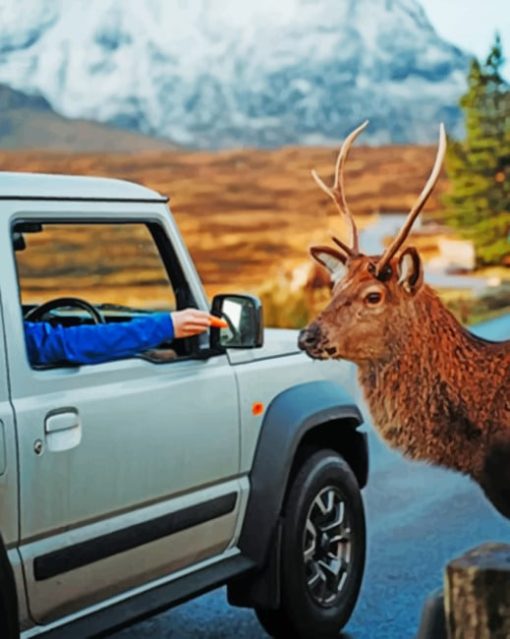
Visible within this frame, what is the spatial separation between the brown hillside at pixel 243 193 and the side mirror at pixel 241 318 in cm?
646

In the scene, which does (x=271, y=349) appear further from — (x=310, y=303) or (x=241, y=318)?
(x=310, y=303)

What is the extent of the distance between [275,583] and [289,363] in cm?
85

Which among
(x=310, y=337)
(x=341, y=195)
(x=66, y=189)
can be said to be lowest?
(x=310, y=337)

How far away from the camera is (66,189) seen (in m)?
4.93

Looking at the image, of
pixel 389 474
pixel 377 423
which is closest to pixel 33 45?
pixel 389 474

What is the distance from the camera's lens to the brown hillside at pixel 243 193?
11727 mm

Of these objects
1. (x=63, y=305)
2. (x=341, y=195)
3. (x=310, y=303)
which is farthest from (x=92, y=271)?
(x=341, y=195)

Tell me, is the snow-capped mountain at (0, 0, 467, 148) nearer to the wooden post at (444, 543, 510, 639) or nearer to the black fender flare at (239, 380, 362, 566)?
the black fender flare at (239, 380, 362, 566)

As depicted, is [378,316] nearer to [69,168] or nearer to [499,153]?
[499,153]

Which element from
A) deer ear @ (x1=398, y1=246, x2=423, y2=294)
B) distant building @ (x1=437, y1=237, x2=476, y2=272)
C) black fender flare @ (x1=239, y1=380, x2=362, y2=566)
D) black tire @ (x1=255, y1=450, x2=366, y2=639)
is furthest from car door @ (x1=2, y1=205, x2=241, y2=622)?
distant building @ (x1=437, y1=237, x2=476, y2=272)

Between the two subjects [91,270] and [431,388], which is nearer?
[431,388]

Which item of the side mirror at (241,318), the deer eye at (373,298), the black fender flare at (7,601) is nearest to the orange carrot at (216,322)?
the side mirror at (241,318)

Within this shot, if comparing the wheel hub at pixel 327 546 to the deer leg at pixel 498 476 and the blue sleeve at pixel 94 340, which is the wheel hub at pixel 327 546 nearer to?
the deer leg at pixel 498 476

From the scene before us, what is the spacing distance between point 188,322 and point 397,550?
2.92 meters
